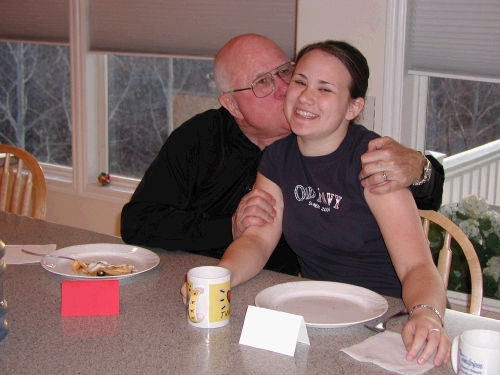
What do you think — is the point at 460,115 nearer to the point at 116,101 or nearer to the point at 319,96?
the point at 319,96

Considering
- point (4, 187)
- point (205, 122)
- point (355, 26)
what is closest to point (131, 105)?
point (4, 187)

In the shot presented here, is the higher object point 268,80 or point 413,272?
point 268,80

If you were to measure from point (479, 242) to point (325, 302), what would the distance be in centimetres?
145

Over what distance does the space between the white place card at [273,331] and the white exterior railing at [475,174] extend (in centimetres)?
180

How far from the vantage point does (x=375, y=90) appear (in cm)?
270

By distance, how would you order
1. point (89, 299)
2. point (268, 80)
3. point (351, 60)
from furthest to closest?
point (268, 80)
point (351, 60)
point (89, 299)

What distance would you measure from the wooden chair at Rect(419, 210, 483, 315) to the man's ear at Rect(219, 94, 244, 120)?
671 mm

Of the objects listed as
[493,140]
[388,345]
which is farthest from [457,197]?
[388,345]

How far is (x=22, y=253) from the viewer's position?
1.81 metres

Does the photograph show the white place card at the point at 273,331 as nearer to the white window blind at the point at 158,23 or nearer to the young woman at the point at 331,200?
the young woman at the point at 331,200

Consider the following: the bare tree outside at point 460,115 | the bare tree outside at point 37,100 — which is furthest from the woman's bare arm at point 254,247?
the bare tree outside at point 37,100

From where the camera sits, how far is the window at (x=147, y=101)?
3.58 meters

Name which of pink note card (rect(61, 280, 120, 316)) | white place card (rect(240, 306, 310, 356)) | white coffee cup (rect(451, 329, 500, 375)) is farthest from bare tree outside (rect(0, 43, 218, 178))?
white coffee cup (rect(451, 329, 500, 375))

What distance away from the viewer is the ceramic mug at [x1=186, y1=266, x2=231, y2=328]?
132 cm
